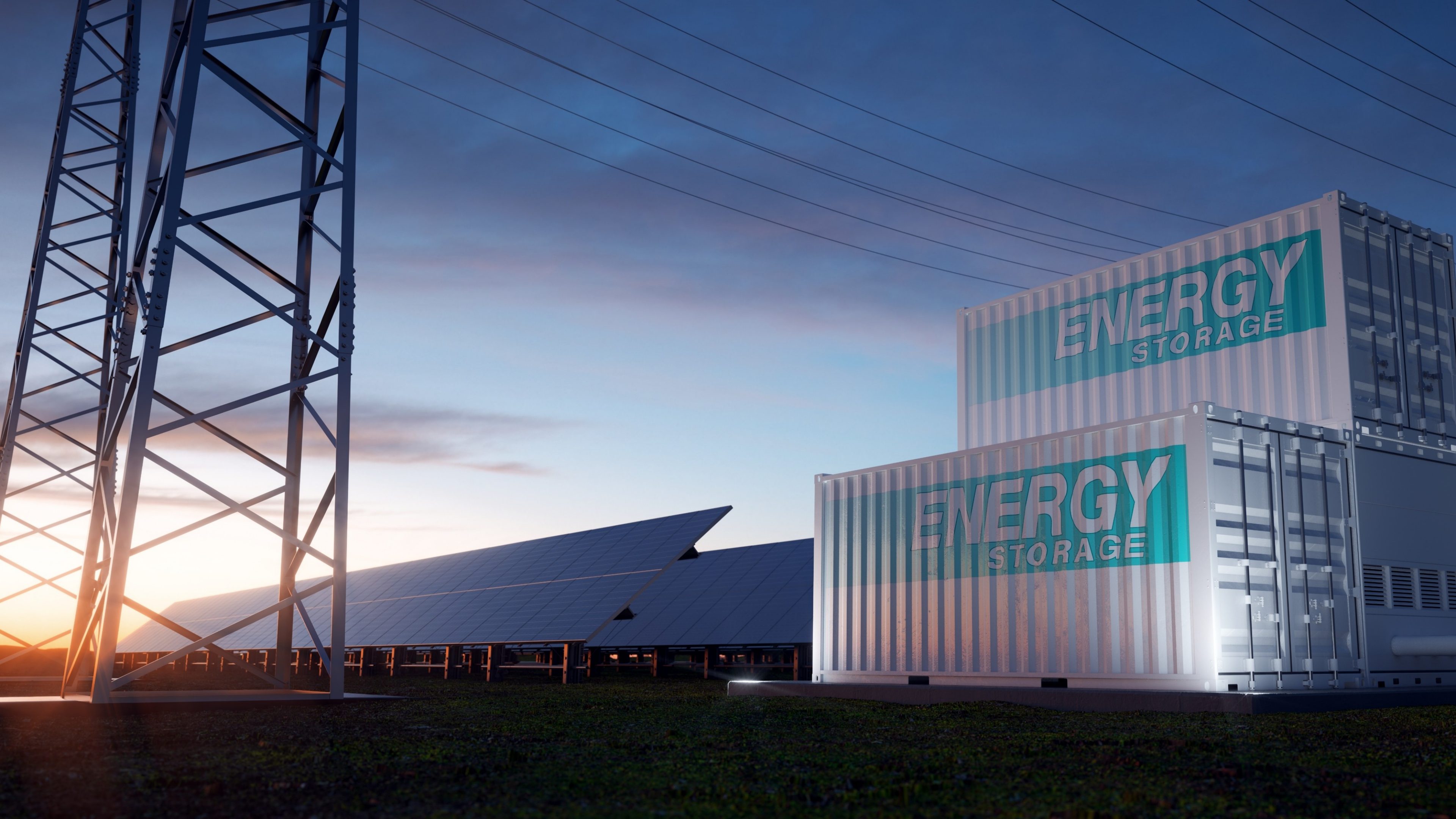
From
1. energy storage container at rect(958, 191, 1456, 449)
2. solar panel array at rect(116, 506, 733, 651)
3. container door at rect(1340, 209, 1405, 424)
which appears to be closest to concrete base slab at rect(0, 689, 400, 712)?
energy storage container at rect(958, 191, 1456, 449)

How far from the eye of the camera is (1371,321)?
16.5 m

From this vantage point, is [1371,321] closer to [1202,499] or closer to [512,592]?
[1202,499]

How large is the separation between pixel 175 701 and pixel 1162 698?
37.9 feet

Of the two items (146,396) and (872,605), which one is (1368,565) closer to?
(872,605)

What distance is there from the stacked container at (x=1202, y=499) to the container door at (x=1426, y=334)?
5cm

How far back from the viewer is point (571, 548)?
35906 mm

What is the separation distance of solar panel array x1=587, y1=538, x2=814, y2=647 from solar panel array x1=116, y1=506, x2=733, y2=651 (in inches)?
57.4

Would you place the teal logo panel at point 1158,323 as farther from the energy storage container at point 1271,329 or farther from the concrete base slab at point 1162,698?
the concrete base slab at point 1162,698

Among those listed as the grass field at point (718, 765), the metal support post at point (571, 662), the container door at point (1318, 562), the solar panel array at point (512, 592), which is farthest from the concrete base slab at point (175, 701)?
the solar panel array at point (512, 592)

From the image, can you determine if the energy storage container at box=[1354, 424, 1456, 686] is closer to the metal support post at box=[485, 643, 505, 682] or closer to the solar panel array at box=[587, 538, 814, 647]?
the solar panel array at box=[587, 538, 814, 647]

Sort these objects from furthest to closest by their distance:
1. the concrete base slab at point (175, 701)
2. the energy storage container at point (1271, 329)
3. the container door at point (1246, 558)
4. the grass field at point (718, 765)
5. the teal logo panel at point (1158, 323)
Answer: the teal logo panel at point (1158, 323), the energy storage container at point (1271, 329), the container door at point (1246, 558), the concrete base slab at point (175, 701), the grass field at point (718, 765)

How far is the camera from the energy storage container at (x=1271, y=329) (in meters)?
16.3

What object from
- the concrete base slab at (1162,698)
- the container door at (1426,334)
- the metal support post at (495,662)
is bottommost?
the metal support post at (495,662)

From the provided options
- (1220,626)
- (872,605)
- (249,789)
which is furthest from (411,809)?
(872,605)
